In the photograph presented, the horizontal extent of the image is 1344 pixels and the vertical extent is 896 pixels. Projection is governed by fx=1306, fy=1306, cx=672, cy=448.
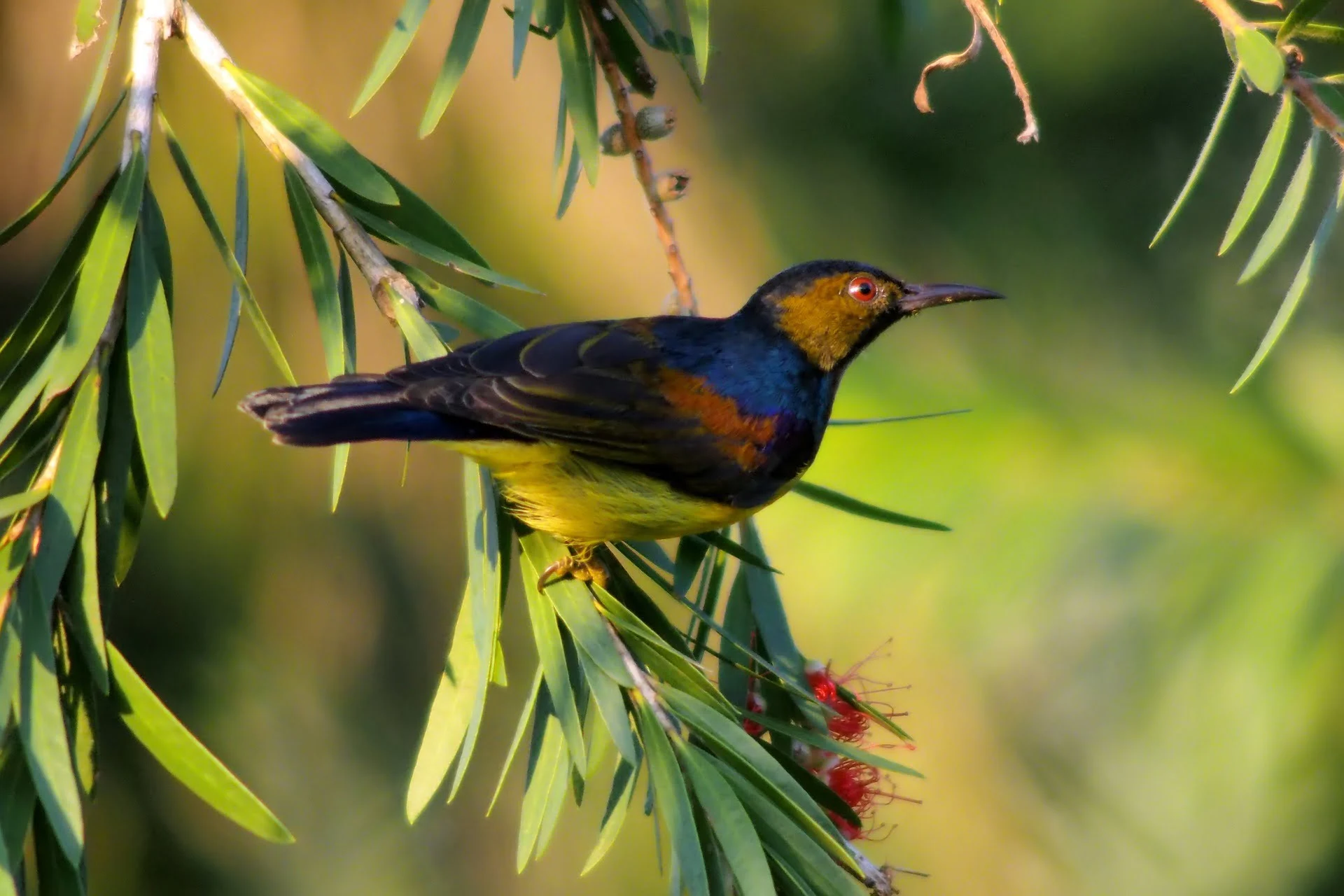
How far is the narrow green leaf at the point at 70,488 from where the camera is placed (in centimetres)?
152

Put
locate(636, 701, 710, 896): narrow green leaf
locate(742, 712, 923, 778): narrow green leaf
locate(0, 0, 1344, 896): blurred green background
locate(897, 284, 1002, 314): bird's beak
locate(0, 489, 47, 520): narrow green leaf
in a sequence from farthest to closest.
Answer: locate(0, 0, 1344, 896): blurred green background
locate(897, 284, 1002, 314): bird's beak
locate(742, 712, 923, 778): narrow green leaf
locate(636, 701, 710, 896): narrow green leaf
locate(0, 489, 47, 520): narrow green leaf

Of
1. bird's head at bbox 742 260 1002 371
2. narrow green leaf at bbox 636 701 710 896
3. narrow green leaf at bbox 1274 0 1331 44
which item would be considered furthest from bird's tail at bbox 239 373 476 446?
narrow green leaf at bbox 1274 0 1331 44

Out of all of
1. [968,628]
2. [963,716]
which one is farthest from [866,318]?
[963,716]

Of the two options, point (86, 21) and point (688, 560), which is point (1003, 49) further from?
point (86, 21)

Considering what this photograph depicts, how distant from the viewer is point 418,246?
2.13m

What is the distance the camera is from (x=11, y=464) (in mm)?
1658

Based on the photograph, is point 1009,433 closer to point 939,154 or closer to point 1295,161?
point 939,154

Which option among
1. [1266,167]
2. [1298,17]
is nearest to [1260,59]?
[1298,17]

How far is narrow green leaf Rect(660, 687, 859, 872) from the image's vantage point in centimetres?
164

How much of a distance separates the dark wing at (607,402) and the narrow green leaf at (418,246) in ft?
0.74

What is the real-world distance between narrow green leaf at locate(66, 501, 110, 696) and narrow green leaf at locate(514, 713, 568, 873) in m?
0.58

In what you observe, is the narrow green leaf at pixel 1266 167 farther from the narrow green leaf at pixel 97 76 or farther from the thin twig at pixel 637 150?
the narrow green leaf at pixel 97 76

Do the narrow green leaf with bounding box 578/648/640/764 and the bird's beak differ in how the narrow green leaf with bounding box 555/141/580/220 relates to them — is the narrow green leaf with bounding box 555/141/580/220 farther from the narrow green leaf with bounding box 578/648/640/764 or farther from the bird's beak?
the bird's beak

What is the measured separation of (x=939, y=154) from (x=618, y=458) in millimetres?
2144
